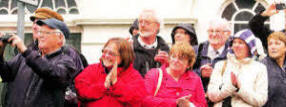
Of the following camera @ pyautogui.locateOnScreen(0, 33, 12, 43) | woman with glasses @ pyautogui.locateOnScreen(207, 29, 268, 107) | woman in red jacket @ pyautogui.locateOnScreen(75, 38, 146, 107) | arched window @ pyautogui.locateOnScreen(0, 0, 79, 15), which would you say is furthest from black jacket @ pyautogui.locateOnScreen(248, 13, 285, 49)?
arched window @ pyautogui.locateOnScreen(0, 0, 79, 15)

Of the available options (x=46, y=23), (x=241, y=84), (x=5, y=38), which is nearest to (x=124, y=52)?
(x=46, y=23)

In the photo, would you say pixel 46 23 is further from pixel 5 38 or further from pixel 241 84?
pixel 241 84

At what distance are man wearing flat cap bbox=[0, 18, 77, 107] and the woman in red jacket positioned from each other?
169 mm

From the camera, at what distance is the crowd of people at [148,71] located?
3.61m

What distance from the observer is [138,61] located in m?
4.61

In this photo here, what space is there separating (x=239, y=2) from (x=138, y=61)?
5.39 meters

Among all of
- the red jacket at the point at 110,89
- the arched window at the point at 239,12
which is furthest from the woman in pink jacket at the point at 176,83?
the arched window at the point at 239,12

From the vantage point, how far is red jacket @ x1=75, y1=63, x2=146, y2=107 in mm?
3730

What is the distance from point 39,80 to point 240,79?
2021 millimetres

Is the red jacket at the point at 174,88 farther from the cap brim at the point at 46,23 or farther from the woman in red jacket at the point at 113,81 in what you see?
the cap brim at the point at 46,23

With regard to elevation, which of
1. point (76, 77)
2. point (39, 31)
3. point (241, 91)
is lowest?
point (241, 91)

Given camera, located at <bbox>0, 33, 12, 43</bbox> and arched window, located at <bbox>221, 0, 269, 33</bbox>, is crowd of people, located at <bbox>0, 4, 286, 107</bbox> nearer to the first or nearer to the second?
camera, located at <bbox>0, 33, 12, 43</bbox>

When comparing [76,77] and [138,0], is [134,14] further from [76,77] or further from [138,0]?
[76,77]

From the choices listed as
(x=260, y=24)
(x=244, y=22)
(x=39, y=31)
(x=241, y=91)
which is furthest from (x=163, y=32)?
(x=39, y=31)
